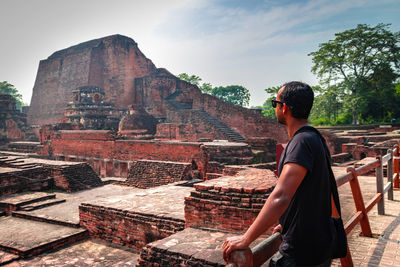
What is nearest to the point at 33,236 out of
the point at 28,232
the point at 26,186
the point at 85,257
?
the point at 28,232

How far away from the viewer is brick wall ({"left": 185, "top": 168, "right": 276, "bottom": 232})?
293 centimetres

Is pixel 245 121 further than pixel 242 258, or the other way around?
pixel 245 121

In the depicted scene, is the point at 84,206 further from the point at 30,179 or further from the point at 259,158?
the point at 259,158

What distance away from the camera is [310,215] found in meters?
1.31

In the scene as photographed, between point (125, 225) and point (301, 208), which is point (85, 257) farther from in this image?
point (301, 208)

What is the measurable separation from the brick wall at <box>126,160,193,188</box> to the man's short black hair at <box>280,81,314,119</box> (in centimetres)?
633

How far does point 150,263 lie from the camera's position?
2791 mm

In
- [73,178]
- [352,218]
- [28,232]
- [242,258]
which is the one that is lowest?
[28,232]

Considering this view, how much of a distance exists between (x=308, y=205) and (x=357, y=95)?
74.8ft

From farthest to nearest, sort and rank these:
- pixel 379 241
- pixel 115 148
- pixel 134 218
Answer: pixel 115 148
pixel 134 218
pixel 379 241

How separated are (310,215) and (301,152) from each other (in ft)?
0.98

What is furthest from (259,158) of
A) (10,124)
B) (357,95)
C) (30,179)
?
(10,124)

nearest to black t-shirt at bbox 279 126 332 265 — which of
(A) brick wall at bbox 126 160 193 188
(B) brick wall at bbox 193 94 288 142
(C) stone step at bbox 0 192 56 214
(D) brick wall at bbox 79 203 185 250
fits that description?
(D) brick wall at bbox 79 203 185 250

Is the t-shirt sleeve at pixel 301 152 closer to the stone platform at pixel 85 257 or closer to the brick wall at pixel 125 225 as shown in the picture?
the brick wall at pixel 125 225
